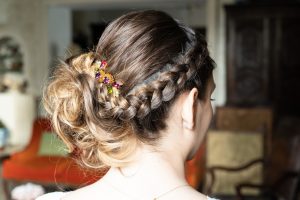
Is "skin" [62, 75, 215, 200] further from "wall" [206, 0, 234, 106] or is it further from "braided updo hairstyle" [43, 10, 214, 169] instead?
"wall" [206, 0, 234, 106]

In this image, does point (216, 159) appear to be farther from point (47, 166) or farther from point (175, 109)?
point (175, 109)

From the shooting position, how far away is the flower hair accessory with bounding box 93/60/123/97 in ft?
2.96

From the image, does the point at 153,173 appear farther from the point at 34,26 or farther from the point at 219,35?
the point at 34,26

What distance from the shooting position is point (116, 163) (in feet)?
3.01

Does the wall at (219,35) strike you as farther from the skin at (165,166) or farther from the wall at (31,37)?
the skin at (165,166)

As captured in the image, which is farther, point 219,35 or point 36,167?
point 219,35

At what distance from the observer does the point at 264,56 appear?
681 centimetres

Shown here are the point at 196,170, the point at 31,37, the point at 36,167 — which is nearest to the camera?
the point at 196,170

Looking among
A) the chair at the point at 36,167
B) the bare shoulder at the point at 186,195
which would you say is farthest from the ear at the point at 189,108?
the chair at the point at 36,167

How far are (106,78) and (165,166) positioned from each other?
0.19 metres

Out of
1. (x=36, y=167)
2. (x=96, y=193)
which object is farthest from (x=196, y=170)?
(x=96, y=193)

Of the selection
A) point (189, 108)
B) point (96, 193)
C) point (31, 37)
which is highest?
point (189, 108)

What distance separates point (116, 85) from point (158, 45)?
0.37ft

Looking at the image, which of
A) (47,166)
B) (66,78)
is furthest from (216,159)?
(66,78)
